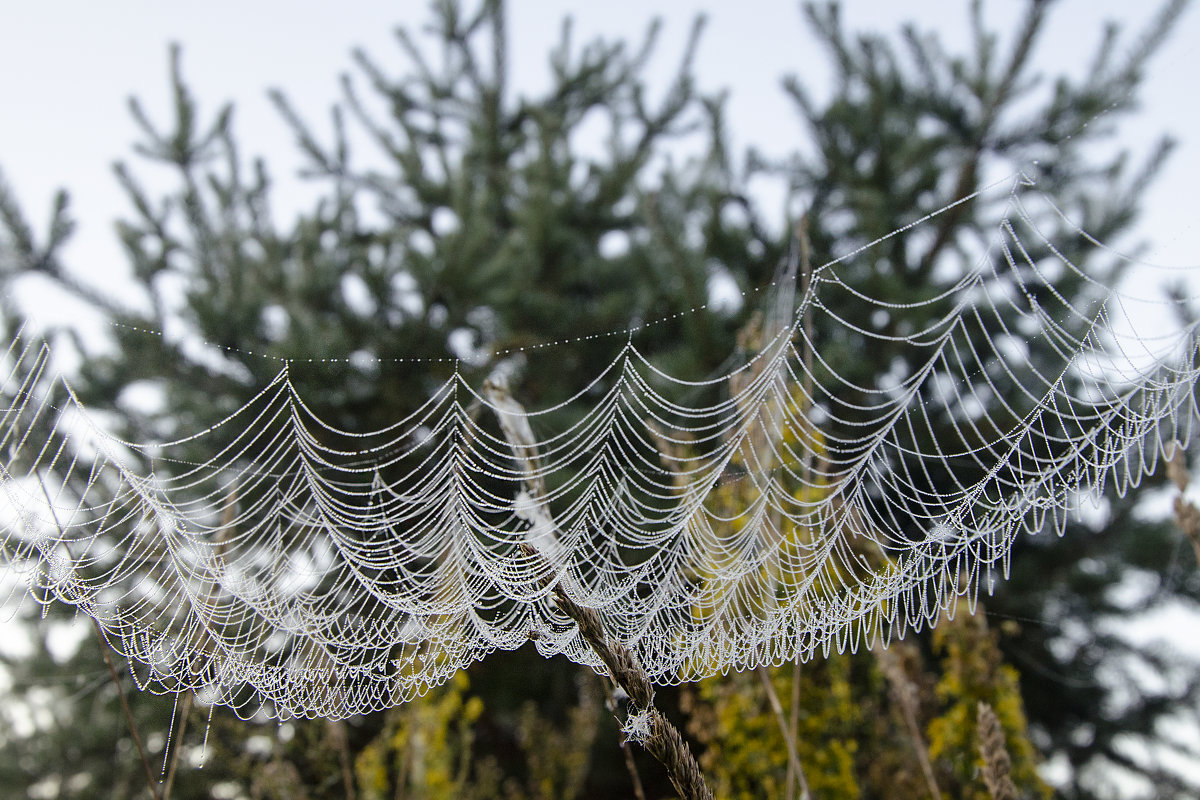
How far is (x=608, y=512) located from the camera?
14.7ft

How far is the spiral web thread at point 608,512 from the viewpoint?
2688mm

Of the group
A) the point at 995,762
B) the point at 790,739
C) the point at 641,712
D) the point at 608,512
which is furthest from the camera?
the point at 608,512

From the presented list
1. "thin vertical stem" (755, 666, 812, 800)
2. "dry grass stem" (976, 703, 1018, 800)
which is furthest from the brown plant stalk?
"dry grass stem" (976, 703, 1018, 800)

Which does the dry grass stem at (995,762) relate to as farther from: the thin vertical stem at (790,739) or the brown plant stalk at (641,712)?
the brown plant stalk at (641,712)

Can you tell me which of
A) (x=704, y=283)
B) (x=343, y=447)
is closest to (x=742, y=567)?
(x=704, y=283)

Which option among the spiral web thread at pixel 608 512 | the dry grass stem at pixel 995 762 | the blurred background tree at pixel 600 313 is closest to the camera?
the dry grass stem at pixel 995 762

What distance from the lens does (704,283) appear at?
18.6 ft

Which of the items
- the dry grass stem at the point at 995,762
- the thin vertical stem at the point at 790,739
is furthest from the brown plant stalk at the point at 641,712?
the dry grass stem at the point at 995,762

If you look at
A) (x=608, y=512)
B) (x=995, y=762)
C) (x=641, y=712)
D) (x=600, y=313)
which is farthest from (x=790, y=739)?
(x=600, y=313)

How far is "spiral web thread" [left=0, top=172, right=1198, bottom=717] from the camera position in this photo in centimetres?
269

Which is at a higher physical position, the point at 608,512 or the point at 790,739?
the point at 608,512

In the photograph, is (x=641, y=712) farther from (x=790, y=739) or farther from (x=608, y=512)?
(x=608, y=512)

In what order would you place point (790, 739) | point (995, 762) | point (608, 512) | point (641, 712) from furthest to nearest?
point (608, 512) < point (995, 762) < point (790, 739) < point (641, 712)

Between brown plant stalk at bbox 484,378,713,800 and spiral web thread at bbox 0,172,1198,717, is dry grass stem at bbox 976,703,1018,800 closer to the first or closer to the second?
spiral web thread at bbox 0,172,1198,717
